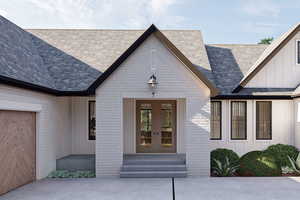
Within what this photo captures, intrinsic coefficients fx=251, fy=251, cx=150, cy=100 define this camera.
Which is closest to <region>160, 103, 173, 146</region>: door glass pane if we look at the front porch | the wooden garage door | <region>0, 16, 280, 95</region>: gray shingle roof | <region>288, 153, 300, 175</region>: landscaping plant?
the front porch

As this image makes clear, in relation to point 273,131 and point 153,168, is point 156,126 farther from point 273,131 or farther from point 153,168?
point 273,131

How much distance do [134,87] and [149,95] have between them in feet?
2.20

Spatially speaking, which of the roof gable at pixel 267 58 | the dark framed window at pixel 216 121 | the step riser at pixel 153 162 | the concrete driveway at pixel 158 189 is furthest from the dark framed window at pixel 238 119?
the step riser at pixel 153 162

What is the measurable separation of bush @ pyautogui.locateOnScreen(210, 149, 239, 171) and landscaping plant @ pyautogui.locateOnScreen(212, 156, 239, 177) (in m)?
0.15

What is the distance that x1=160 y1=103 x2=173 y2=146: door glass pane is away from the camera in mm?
12428

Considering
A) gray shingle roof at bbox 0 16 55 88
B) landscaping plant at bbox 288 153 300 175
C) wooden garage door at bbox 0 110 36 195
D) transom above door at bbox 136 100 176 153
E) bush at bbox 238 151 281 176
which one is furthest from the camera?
transom above door at bbox 136 100 176 153

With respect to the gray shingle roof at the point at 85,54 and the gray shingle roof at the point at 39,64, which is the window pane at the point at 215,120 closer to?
the gray shingle roof at the point at 85,54

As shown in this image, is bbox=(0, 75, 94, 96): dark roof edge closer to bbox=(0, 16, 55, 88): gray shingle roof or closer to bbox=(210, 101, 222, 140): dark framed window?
bbox=(0, 16, 55, 88): gray shingle roof

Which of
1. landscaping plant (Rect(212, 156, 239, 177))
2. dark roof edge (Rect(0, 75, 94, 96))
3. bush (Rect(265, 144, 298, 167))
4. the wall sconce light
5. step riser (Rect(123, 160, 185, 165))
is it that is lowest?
landscaping plant (Rect(212, 156, 239, 177))

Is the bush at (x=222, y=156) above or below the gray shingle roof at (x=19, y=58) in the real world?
below

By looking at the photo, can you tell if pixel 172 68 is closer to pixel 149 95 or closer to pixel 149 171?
pixel 149 95

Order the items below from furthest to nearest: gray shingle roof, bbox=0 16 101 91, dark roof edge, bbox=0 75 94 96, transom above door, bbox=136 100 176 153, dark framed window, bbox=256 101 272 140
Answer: transom above door, bbox=136 100 176 153 → dark framed window, bbox=256 101 272 140 → gray shingle roof, bbox=0 16 101 91 → dark roof edge, bbox=0 75 94 96

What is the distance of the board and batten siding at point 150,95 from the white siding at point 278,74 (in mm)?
3618

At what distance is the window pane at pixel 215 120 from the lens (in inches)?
466
